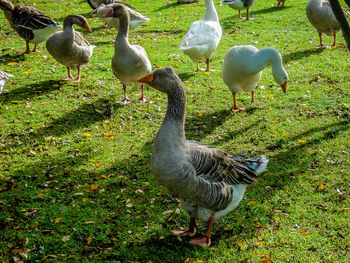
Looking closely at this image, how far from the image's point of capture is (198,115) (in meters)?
8.20

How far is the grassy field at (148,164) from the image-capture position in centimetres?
460

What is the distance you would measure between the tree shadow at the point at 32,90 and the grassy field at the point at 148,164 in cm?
3

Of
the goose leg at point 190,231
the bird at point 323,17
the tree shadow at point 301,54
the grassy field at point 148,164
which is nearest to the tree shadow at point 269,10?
the bird at point 323,17

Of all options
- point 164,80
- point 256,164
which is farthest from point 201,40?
point 164,80

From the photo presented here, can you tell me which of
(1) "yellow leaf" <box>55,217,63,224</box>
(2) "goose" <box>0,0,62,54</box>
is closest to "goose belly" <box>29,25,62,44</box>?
(2) "goose" <box>0,0,62,54</box>

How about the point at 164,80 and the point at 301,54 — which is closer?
the point at 164,80

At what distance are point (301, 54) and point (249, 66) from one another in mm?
5658

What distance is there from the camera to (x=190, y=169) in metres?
4.11

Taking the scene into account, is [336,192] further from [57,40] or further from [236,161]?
[57,40]

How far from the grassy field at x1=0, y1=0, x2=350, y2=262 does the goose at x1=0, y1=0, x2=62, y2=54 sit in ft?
2.61

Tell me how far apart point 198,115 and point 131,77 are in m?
1.79

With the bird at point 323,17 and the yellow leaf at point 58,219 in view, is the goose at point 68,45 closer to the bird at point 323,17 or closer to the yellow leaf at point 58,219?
the yellow leaf at point 58,219

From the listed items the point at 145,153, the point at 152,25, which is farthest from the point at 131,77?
the point at 152,25

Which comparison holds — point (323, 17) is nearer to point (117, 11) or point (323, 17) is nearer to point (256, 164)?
point (117, 11)
